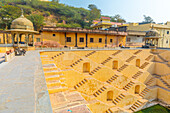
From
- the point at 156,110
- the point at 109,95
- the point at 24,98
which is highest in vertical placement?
the point at 24,98

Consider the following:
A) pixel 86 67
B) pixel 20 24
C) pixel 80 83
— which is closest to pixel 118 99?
pixel 80 83

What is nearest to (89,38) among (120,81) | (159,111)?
(120,81)

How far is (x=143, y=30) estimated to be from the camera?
3616cm

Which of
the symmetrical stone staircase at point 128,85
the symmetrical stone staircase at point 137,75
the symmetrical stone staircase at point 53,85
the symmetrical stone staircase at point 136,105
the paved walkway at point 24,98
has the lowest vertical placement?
the symmetrical stone staircase at point 136,105

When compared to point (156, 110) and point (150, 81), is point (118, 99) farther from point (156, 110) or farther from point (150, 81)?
point (150, 81)

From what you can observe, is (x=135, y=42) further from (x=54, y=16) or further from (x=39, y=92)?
(x=54, y=16)

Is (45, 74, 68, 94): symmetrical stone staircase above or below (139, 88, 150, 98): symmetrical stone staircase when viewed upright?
above

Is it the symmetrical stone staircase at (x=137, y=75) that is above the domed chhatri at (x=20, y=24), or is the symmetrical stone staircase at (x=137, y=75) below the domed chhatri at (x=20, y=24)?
below

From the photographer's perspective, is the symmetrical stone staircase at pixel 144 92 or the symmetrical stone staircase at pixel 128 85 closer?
the symmetrical stone staircase at pixel 128 85

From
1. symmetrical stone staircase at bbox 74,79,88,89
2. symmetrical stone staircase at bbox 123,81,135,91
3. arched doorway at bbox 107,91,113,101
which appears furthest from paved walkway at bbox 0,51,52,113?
symmetrical stone staircase at bbox 123,81,135,91

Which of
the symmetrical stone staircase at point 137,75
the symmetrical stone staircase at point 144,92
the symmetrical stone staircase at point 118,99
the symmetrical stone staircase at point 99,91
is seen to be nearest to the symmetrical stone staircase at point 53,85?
the symmetrical stone staircase at point 99,91

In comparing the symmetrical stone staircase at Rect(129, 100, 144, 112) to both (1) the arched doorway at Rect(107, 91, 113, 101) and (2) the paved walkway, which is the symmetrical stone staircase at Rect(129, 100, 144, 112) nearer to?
(1) the arched doorway at Rect(107, 91, 113, 101)

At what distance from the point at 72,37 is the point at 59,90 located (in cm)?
1947

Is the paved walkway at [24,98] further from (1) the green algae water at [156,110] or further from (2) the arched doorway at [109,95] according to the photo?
(1) the green algae water at [156,110]
